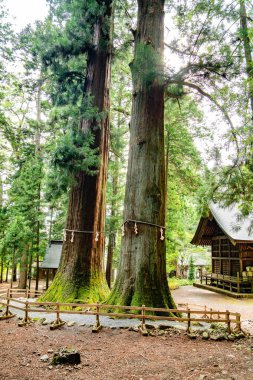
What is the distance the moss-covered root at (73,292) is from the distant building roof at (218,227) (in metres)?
8.92

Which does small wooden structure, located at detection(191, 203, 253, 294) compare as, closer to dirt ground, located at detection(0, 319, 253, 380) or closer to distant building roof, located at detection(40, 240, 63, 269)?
distant building roof, located at detection(40, 240, 63, 269)

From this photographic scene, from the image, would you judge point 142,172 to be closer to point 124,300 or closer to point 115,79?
point 124,300

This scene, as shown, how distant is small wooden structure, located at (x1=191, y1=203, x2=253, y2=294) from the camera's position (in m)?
14.8

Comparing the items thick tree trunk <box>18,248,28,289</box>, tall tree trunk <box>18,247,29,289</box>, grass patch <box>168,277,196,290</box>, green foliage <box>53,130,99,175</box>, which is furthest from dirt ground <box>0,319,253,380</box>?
grass patch <box>168,277,196,290</box>

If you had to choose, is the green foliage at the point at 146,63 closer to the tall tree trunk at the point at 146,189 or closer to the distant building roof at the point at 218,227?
the tall tree trunk at the point at 146,189

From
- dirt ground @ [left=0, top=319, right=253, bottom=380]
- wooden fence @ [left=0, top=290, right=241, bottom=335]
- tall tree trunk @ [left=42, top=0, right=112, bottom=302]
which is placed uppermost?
tall tree trunk @ [left=42, top=0, right=112, bottom=302]

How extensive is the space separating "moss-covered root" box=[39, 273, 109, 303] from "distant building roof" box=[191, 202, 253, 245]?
8.92 meters

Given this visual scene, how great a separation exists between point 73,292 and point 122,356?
3755mm

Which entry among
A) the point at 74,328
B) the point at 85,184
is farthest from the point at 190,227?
the point at 74,328

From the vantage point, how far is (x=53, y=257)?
1466 cm

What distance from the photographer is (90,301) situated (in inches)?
288

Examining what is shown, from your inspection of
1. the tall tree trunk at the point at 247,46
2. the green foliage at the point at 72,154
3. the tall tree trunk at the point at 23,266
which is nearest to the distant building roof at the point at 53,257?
the tall tree trunk at the point at 23,266

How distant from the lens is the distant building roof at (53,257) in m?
13.8

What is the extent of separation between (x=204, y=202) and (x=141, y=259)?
79.9 inches
